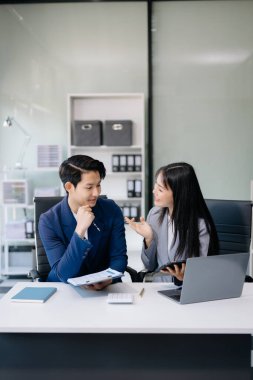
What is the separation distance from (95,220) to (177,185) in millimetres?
465

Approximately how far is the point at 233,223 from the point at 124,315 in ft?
4.56

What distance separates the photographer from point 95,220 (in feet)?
6.53

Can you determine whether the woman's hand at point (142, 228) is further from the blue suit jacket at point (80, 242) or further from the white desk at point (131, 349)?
the white desk at point (131, 349)

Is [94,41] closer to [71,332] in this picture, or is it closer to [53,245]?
[53,245]

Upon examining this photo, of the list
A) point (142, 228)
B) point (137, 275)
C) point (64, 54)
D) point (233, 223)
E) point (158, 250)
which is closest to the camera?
point (142, 228)

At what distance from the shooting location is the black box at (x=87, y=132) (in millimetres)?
4293

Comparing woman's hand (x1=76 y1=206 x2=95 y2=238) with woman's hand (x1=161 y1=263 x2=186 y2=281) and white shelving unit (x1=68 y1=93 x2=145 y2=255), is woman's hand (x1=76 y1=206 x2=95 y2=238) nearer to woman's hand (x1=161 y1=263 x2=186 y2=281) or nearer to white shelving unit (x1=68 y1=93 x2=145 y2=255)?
woman's hand (x1=161 y1=263 x2=186 y2=281)

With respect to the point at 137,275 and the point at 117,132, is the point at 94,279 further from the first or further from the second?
the point at 117,132

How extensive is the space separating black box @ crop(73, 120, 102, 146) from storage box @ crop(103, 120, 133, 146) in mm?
83

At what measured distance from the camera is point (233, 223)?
2.65 meters

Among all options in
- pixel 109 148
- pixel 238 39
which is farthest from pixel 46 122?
pixel 238 39

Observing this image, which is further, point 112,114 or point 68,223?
point 112,114

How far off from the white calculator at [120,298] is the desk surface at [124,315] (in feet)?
0.07

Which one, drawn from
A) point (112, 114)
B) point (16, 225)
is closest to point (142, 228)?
point (16, 225)
